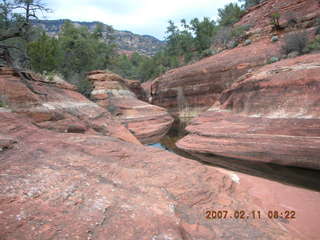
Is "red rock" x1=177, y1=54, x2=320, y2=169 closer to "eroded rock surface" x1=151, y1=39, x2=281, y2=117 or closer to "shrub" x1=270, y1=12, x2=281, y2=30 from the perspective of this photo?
"eroded rock surface" x1=151, y1=39, x2=281, y2=117

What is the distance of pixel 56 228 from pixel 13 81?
697 centimetres

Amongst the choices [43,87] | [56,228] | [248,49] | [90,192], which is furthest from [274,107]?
[248,49]

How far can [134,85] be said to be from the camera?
24469 mm

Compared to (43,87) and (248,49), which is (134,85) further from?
(43,87)

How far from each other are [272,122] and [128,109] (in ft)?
39.2

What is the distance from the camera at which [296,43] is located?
13016 millimetres

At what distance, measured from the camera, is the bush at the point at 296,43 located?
41.5 feet

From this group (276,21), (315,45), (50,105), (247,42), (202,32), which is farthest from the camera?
(202,32)

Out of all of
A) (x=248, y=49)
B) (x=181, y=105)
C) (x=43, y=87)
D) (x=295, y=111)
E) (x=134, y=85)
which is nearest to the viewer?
(x=295, y=111)

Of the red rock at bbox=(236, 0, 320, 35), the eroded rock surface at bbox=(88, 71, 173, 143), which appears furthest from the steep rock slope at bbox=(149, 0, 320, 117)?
the eroded rock surface at bbox=(88, 71, 173, 143)

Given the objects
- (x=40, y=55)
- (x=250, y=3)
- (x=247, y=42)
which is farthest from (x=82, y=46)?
(x=250, y=3)

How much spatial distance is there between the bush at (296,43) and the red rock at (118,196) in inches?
432

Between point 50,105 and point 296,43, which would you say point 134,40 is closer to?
point 296,43

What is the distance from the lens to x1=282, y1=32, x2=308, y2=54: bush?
12.7 m
